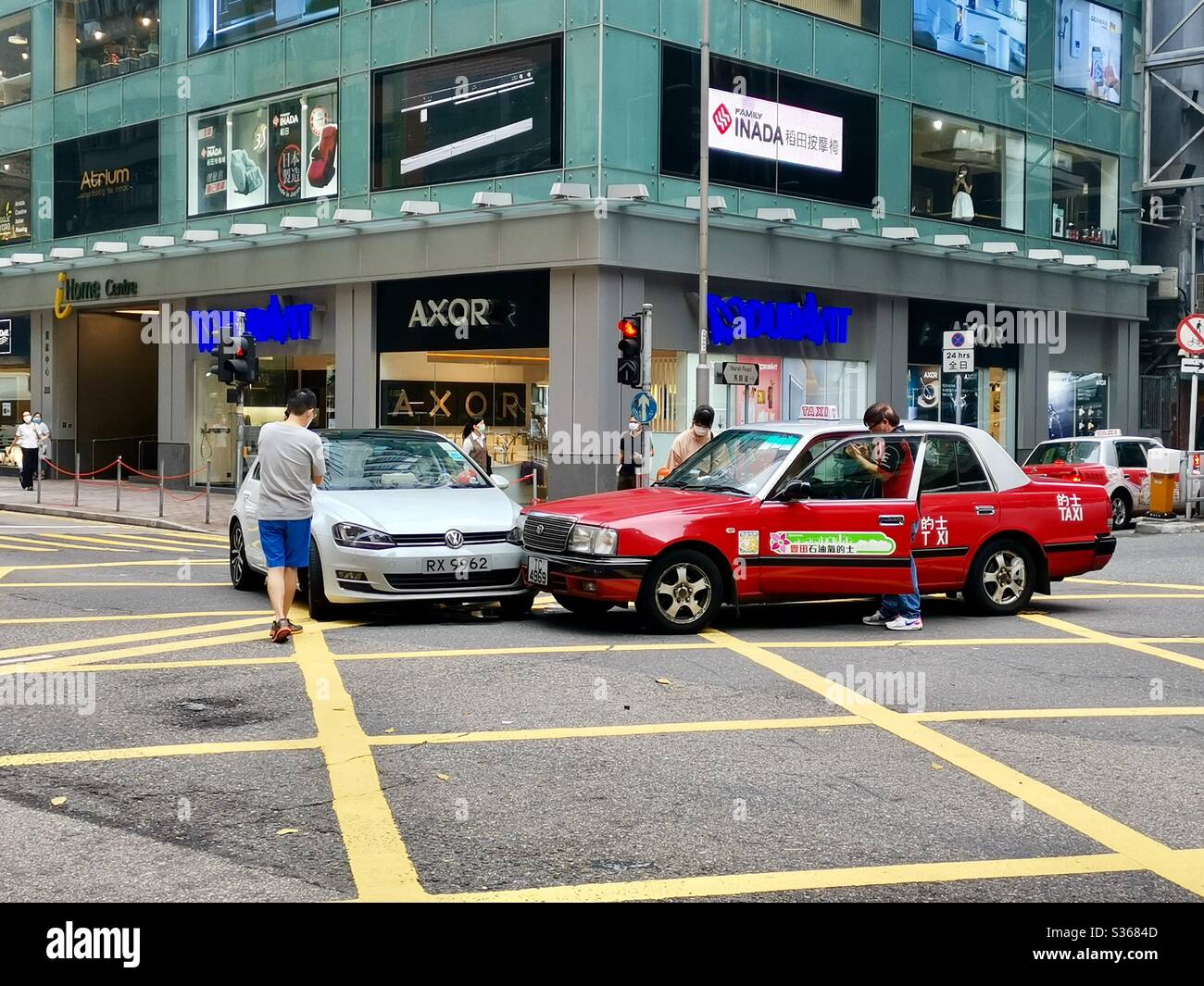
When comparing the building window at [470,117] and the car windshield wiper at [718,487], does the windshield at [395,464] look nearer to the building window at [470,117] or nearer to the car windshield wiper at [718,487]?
the car windshield wiper at [718,487]

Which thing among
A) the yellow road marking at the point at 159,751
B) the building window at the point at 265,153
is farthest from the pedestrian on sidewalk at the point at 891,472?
the building window at the point at 265,153

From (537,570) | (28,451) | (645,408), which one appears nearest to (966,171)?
(645,408)

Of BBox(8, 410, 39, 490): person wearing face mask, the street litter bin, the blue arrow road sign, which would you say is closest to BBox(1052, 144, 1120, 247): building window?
the street litter bin

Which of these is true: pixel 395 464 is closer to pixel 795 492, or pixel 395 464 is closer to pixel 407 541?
pixel 407 541

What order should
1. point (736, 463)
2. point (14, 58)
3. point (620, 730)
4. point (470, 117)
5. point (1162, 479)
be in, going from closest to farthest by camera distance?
point (620, 730)
point (736, 463)
point (1162, 479)
point (470, 117)
point (14, 58)

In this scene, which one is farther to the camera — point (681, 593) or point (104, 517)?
point (104, 517)

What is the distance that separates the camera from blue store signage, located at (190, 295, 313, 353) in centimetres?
2948

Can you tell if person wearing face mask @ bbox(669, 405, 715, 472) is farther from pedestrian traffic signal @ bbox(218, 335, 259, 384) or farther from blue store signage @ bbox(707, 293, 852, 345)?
blue store signage @ bbox(707, 293, 852, 345)

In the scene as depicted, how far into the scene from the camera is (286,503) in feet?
33.0

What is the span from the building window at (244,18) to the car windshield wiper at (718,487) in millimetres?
20212

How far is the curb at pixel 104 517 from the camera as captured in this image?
72.5 ft

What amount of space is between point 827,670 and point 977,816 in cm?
Result: 345

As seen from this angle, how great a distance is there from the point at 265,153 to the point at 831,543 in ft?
72.6
